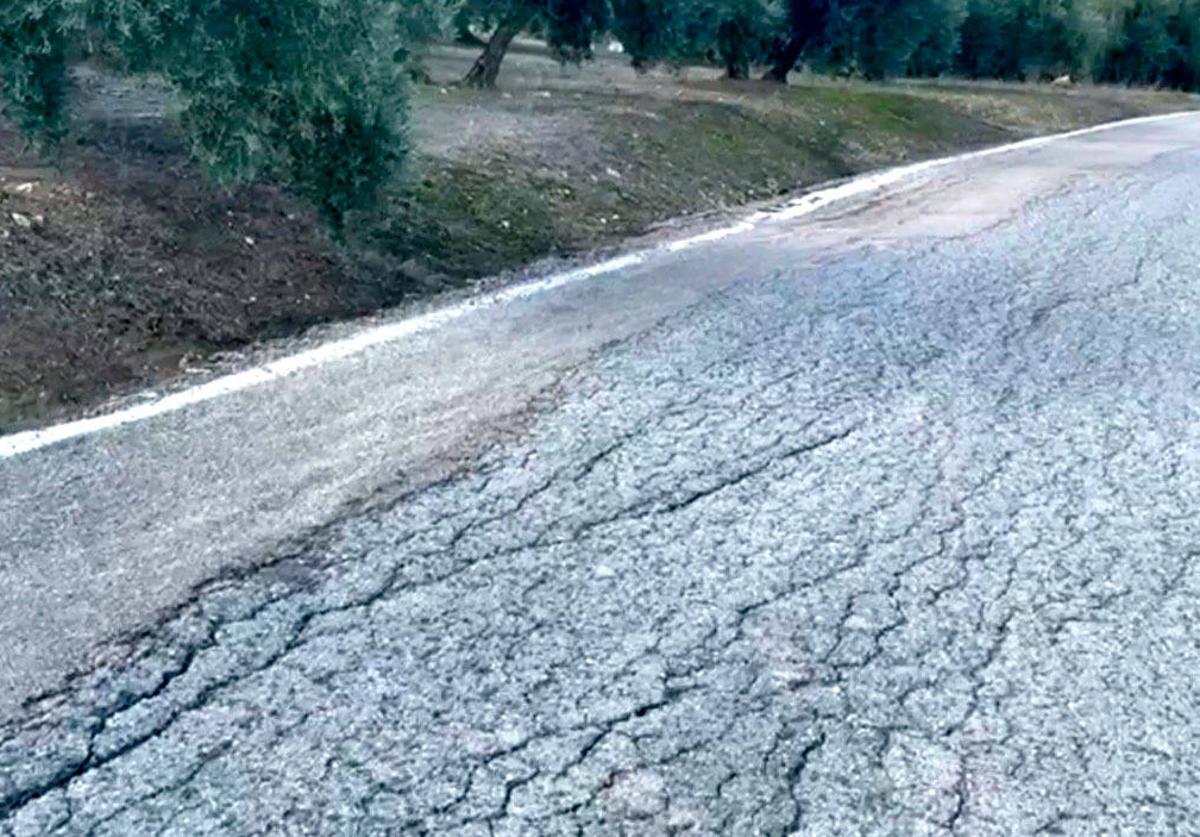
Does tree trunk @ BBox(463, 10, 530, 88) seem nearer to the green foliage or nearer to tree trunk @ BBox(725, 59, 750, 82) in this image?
tree trunk @ BBox(725, 59, 750, 82)

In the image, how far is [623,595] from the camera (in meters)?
Answer: 4.53

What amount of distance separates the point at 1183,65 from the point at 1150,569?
51.6 metres

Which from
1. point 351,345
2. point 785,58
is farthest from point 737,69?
point 351,345

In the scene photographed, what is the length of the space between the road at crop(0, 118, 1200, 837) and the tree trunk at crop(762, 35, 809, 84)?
21.2 m

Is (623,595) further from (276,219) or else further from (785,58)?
(785,58)

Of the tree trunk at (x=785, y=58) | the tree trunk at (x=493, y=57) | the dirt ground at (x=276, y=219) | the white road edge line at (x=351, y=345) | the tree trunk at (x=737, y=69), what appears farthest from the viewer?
the tree trunk at (x=785, y=58)

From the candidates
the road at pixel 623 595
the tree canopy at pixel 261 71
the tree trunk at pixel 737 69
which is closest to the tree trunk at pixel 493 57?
the tree trunk at pixel 737 69

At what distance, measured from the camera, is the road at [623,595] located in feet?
11.5

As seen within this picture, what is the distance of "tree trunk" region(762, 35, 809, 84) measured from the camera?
1101 inches

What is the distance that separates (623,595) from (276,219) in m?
5.70

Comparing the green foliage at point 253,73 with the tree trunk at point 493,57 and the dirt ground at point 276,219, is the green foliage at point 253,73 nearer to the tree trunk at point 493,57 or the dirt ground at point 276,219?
the dirt ground at point 276,219

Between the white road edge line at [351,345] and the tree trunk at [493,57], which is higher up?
the tree trunk at [493,57]

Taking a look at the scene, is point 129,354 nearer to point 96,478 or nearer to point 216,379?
point 216,379

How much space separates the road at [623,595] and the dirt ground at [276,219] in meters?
1.05
